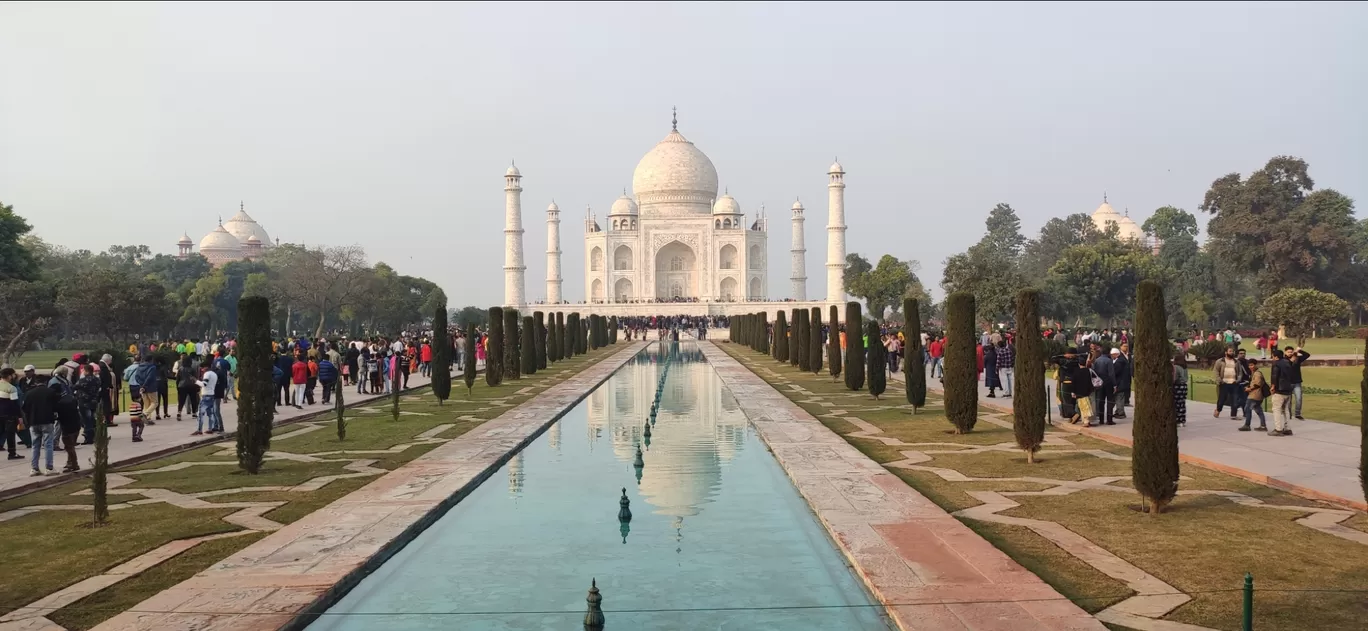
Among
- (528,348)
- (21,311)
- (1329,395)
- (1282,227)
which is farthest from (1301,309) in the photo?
(21,311)

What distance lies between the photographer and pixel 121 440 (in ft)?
38.2

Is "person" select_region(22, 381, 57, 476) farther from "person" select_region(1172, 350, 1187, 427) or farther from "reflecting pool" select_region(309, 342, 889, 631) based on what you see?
"person" select_region(1172, 350, 1187, 427)

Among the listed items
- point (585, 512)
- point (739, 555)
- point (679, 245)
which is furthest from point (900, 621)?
point (679, 245)

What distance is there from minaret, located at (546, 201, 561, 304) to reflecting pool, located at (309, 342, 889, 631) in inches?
2080

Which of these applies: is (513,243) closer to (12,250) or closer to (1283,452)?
(12,250)

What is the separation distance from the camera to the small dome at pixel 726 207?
6700cm

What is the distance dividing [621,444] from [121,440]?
218 inches

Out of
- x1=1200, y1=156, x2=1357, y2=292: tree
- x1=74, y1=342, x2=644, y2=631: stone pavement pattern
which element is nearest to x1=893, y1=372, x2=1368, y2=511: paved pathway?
x1=74, y1=342, x2=644, y2=631: stone pavement pattern

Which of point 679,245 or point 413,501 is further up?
point 679,245

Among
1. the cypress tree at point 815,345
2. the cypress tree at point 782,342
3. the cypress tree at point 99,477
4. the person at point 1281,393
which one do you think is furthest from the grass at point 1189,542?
the cypress tree at point 782,342

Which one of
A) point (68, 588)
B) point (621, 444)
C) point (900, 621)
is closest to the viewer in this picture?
point (900, 621)

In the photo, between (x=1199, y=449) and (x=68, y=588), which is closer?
(x=68, y=588)

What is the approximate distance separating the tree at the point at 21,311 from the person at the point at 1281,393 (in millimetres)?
29072

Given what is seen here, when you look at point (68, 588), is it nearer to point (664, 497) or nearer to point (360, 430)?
point (664, 497)
